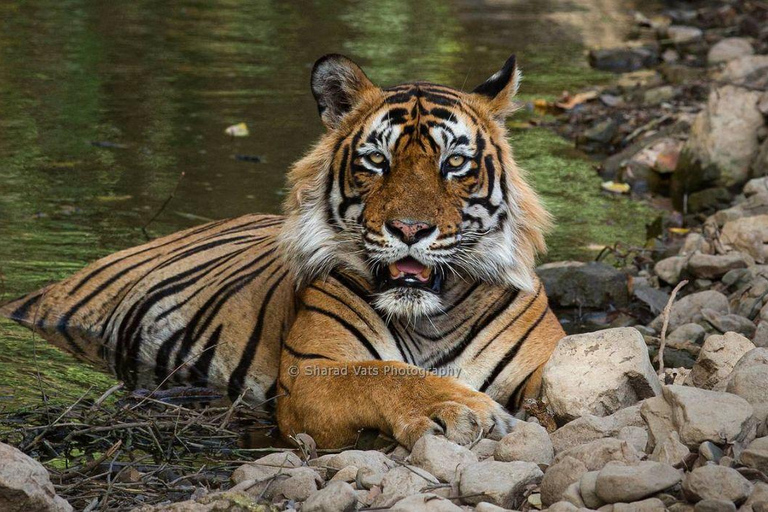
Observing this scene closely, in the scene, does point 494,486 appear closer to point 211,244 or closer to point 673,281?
point 211,244

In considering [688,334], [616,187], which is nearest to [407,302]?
[688,334]

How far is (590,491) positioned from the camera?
323 centimetres

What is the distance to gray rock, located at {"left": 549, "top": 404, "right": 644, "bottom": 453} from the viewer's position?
12.6ft

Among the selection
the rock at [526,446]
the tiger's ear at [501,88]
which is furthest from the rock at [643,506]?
the tiger's ear at [501,88]

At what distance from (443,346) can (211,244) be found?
1.90m

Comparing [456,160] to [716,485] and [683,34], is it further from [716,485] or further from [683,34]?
[683,34]

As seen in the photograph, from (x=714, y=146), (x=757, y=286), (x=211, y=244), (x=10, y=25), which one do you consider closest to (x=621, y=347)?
(x=757, y=286)

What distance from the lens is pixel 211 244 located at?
6.14m

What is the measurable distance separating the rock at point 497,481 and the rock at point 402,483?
0.13 metres

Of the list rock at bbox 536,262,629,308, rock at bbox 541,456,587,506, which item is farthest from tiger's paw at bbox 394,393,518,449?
rock at bbox 536,262,629,308

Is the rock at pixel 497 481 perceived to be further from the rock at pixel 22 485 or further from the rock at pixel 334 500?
the rock at pixel 22 485

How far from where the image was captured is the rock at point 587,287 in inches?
263

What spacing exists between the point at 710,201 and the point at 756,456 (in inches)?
231

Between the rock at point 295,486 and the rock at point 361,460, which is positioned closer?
the rock at point 295,486
